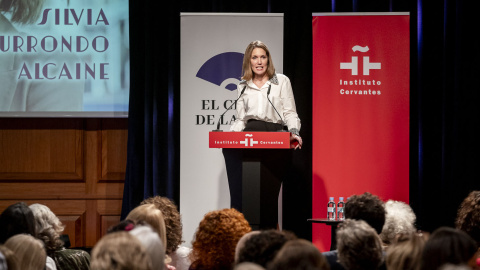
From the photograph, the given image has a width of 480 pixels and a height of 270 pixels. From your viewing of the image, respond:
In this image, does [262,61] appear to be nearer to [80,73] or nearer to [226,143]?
[226,143]

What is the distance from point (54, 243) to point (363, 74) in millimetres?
3399

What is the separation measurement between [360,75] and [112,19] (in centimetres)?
255

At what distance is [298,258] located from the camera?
7.17 feet

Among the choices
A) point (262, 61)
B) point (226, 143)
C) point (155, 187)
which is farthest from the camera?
point (155, 187)

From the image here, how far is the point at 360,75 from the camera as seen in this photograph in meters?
5.73

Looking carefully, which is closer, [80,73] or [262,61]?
[262,61]

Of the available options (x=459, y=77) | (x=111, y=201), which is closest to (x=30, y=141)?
(x=111, y=201)

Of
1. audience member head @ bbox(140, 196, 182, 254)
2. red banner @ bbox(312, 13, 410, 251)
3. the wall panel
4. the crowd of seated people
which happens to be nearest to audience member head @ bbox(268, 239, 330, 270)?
the crowd of seated people

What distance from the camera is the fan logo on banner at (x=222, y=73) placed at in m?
5.82

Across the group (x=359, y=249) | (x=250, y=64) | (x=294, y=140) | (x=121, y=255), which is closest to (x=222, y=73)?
(x=250, y=64)

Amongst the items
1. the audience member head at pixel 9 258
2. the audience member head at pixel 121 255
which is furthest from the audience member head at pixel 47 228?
the audience member head at pixel 121 255

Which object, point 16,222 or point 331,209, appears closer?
point 16,222

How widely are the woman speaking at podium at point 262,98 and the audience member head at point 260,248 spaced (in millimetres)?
2348

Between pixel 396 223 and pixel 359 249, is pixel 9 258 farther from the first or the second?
pixel 396 223
